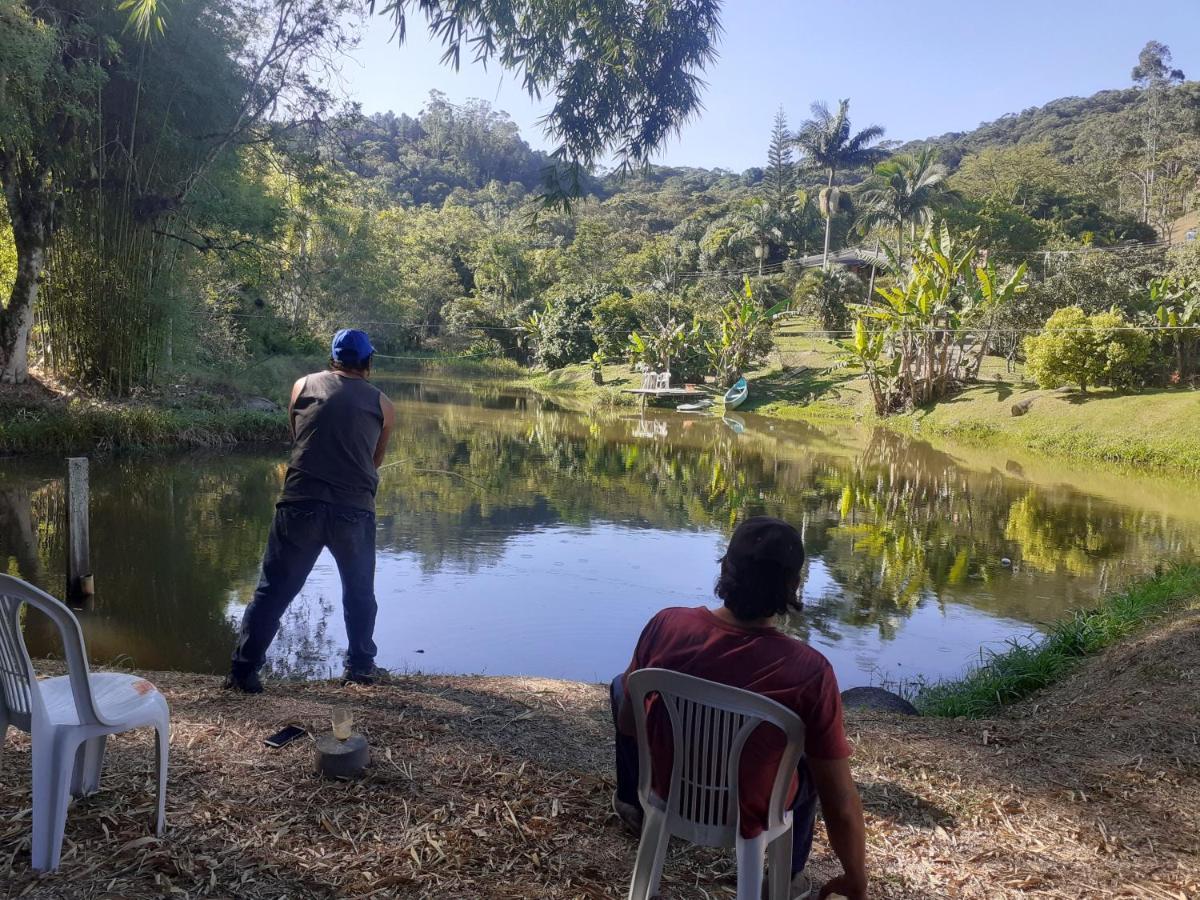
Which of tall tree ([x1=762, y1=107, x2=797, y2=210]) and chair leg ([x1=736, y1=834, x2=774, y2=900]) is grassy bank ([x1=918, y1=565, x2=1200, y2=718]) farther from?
tall tree ([x1=762, y1=107, x2=797, y2=210])

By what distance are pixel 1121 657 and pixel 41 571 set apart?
811cm

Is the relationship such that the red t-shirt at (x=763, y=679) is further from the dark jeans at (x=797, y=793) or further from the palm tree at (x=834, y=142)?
the palm tree at (x=834, y=142)

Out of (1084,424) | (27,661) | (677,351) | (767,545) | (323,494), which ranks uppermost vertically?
(677,351)

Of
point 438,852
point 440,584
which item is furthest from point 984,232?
point 438,852

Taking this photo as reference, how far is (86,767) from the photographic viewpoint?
258 cm

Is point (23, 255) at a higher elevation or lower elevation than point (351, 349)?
higher

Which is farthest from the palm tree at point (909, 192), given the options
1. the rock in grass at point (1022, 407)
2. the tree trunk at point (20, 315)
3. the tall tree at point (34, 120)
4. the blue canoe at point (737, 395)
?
the tree trunk at point (20, 315)

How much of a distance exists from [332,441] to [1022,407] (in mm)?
23200

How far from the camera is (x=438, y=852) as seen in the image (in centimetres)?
252

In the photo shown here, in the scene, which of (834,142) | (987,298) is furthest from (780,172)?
(987,298)

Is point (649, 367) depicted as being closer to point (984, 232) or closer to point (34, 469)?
point (984, 232)

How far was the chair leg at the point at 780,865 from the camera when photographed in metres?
2.09

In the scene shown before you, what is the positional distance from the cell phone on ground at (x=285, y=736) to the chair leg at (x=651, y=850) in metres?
1.50

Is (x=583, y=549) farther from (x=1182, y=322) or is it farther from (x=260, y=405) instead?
(x=1182, y=322)
